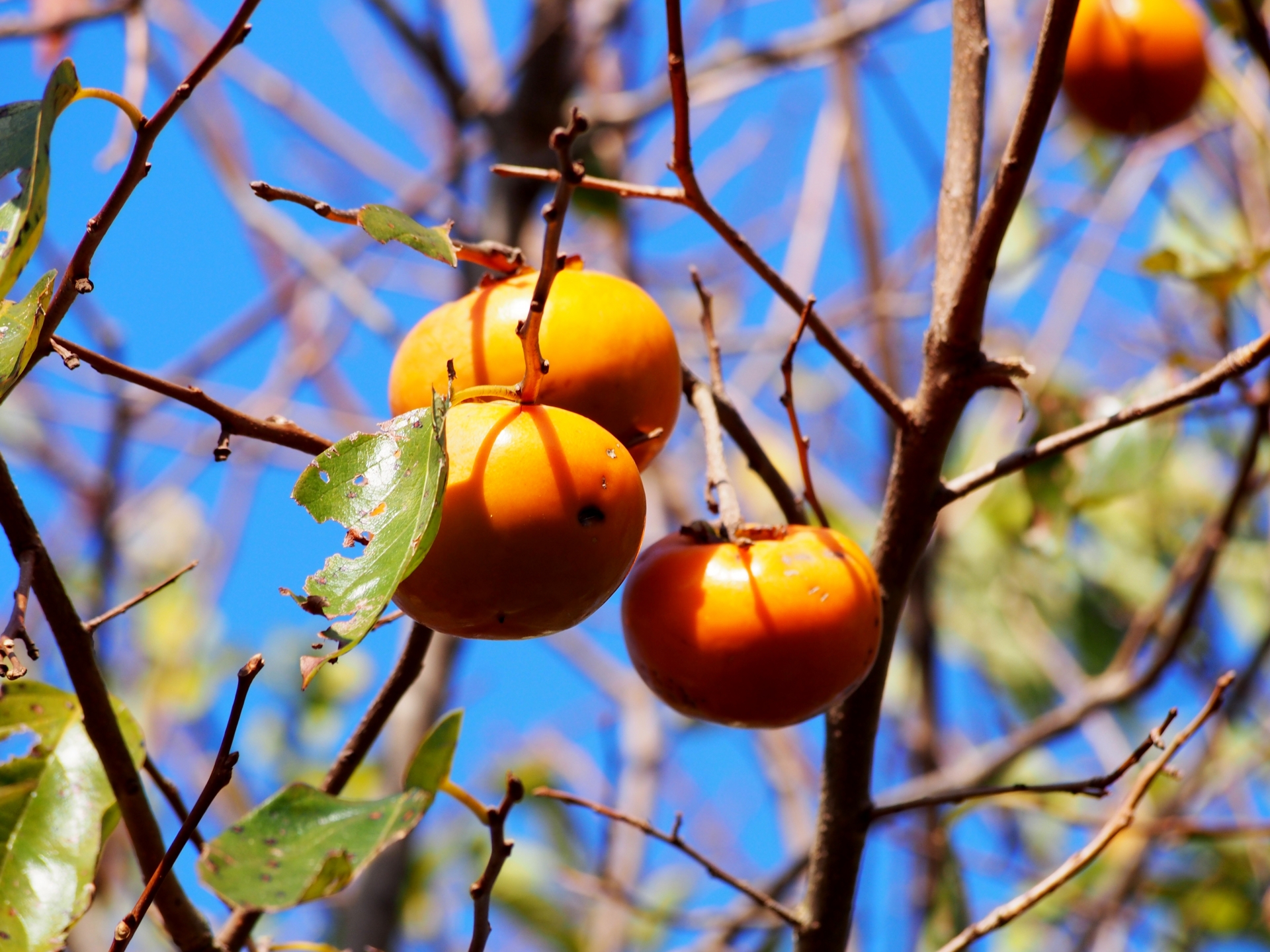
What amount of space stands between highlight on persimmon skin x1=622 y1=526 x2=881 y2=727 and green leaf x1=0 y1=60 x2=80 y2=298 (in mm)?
409

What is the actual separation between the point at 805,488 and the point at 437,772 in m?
0.34

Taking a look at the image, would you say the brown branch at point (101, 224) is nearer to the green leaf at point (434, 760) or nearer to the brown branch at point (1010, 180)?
the green leaf at point (434, 760)

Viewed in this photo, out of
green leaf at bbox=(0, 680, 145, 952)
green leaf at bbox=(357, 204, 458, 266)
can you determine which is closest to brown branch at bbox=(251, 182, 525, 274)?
green leaf at bbox=(357, 204, 458, 266)

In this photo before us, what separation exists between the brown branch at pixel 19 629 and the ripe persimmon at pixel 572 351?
0.23m

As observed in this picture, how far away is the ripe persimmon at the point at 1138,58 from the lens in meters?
1.70

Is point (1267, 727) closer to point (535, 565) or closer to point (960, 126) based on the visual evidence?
point (960, 126)

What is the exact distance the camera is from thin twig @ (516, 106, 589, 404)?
0.58 m

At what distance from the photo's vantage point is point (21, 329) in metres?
0.55

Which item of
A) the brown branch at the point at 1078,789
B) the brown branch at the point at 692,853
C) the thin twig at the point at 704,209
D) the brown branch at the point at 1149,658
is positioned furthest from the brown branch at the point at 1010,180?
the brown branch at the point at 1149,658

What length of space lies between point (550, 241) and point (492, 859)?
12.6 inches

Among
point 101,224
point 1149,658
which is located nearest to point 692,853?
point 101,224

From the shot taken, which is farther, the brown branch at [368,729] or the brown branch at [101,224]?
the brown branch at [368,729]

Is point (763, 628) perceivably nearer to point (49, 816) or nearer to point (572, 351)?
point (572, 351)

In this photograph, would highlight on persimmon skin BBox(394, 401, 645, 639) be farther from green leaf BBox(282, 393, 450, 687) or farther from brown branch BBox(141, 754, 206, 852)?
brown branch BBox(141, 754, 206, 852)
